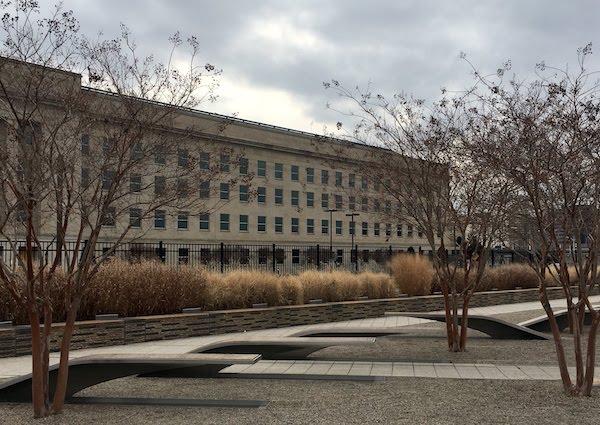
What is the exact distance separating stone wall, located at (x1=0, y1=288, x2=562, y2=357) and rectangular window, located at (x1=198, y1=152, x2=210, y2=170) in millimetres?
5432

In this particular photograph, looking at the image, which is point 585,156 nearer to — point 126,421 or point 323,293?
point 126,421

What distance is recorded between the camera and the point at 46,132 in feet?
19.2

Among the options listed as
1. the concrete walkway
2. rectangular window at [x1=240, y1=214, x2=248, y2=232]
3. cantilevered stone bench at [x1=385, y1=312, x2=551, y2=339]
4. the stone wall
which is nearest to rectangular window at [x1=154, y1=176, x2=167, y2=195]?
the concrete walkway

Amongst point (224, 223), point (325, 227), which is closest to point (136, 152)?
point (224, 223)

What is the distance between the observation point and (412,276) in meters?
19.3

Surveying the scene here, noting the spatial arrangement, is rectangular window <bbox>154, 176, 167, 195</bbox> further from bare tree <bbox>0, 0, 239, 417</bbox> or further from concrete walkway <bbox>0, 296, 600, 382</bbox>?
concrete walkway <bbox>0, 296, 600, 382</bbox>

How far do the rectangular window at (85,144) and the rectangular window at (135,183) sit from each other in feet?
1.68

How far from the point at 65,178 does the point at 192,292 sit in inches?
313

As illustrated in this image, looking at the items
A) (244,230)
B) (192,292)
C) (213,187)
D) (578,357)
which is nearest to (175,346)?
(192,292)

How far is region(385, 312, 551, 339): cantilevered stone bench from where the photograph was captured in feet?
37.6

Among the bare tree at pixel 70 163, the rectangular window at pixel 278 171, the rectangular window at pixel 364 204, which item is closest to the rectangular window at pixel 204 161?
the bare tree at pixel 70 163

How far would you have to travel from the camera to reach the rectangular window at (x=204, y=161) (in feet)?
22.2

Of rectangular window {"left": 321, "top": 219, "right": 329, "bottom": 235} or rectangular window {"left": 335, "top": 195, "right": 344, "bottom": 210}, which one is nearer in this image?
rectangular window {"left": 335, "top": 195, "right": 344, "bottom": 210}

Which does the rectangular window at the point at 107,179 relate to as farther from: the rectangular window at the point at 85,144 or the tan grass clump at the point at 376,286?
the tan grass clump at the point at 376,286
